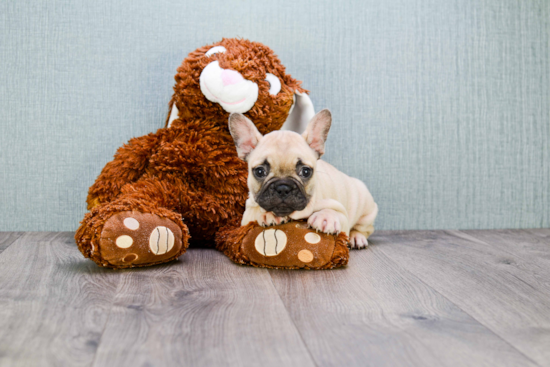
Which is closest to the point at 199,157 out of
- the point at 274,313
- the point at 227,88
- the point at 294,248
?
the point at 227,88

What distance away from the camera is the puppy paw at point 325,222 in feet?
4.69

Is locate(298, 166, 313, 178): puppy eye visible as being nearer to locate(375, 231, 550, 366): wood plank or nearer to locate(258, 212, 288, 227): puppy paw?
locate(258, 212, 288, 227): puppy paw

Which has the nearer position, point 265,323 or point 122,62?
point 265,323

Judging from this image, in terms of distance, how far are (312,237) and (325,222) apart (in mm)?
61

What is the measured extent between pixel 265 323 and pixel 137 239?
1.82 ft

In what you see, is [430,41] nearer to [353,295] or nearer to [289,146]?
[289,146]

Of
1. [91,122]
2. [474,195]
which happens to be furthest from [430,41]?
[91,122]

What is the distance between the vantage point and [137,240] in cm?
137

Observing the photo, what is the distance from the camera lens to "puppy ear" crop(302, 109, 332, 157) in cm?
146

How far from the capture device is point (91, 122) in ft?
6.70

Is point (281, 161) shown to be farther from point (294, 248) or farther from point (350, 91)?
point (350, 91)

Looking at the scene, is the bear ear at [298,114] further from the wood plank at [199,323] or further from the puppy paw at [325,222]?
the wood plank at [199,323]

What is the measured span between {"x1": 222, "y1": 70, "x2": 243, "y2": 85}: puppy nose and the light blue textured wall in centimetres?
50

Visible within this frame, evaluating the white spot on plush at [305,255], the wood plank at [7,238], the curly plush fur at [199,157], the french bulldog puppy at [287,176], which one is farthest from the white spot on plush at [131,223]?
the wood plank at [7,238]
